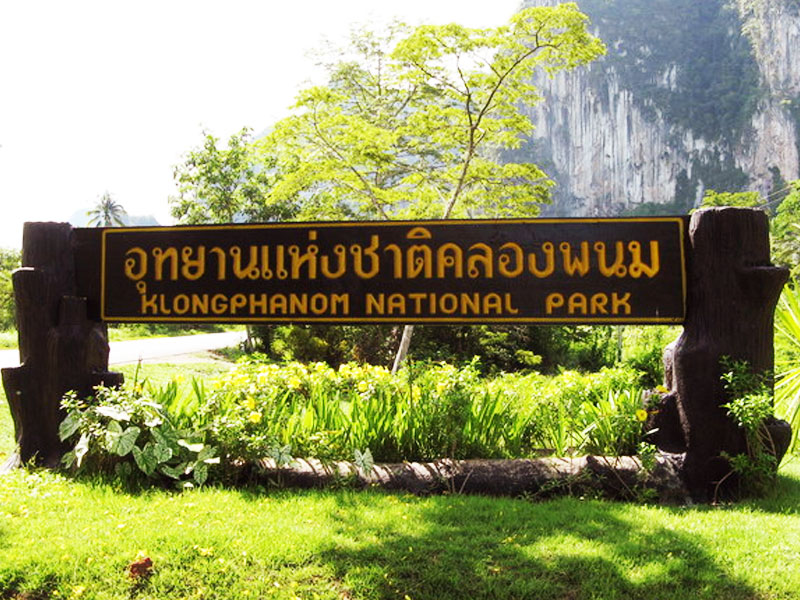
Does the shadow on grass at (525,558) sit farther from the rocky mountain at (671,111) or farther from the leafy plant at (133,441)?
the rocky mountain at (671,111)

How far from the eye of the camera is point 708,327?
3.97 meters

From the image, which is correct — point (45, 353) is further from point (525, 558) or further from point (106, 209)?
point (106, 209)

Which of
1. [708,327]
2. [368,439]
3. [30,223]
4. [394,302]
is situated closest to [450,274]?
[394,302]

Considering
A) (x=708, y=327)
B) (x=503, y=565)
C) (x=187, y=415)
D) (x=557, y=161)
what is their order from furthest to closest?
(x=557, y=161), (x=187, y=415), (x=708, y=327), (x=503, y=565)

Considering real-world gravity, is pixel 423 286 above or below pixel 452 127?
below

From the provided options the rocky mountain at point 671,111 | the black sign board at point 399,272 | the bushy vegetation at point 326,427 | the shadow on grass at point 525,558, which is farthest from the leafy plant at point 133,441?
the rocky mountain at point 671,111

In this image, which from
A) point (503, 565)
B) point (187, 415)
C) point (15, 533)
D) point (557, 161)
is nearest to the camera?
point (503, 565)

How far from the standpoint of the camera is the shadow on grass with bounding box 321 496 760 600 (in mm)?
2607

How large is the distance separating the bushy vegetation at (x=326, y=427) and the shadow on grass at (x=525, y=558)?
0.70m

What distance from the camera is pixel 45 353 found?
4.40m

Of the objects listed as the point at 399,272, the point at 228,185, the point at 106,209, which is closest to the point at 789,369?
the point at 399,272

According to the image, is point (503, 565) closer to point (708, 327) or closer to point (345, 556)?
point (345, 556)

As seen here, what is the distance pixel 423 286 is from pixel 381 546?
5.95ft

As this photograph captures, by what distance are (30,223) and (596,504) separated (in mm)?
3984
